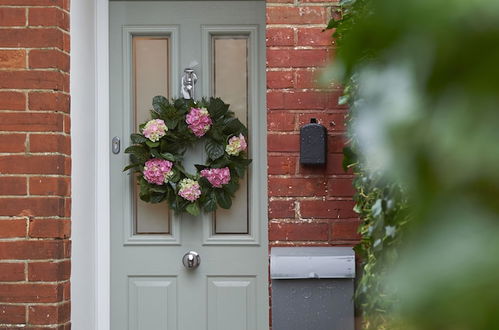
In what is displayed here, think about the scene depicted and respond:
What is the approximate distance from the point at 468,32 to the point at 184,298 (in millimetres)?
4178

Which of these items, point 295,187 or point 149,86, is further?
point 149,86

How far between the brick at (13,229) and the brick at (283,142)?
1061mm

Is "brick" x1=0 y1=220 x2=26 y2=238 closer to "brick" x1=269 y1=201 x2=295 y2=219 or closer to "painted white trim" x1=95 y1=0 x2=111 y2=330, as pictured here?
"painted white trim" x1=95 y1=0 x2=111 y2=330

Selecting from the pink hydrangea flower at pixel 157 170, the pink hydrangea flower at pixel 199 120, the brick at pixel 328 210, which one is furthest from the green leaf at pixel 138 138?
the brick at pixel 328 210

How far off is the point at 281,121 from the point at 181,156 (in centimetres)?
61

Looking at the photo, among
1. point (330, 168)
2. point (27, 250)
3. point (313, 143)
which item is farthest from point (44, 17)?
point (330, 168)

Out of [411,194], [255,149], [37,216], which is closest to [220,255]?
[255,149]

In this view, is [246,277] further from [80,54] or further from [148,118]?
[80,54]

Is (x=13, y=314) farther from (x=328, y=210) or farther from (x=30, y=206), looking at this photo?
(x=328, y=210)

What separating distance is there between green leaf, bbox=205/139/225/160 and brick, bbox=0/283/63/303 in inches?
36.3

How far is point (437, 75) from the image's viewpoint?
145 millimetres

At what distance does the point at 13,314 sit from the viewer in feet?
12.2

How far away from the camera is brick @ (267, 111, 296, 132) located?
151 inches

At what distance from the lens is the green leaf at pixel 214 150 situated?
4.15 m
